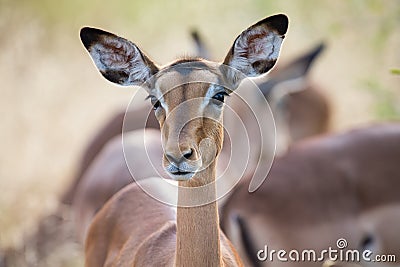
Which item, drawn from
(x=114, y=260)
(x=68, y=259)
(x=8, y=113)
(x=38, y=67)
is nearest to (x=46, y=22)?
(x=38, y=67)

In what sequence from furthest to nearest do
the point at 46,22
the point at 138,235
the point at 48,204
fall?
the point at 46,22 → the point at 48,204 → the point at 138,235

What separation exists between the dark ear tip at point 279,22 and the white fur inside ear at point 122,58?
493 millimetres

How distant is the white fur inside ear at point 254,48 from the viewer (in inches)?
153

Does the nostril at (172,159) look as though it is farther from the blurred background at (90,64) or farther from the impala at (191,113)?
the blurred background at (90,64)

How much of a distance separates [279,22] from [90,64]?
24.3 ft

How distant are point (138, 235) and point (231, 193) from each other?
1649mm

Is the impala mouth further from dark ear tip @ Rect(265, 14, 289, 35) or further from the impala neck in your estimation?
dark ear tip @ Rect(265, 14, 289, 35)

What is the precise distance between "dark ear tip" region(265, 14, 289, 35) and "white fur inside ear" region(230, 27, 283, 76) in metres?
0.03

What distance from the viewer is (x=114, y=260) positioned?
4.47 metres

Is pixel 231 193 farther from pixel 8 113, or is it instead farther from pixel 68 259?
pixel 8 113

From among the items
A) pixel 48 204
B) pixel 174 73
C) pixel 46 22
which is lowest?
pixel 174 73

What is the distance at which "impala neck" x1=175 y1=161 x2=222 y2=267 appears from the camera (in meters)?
3.76

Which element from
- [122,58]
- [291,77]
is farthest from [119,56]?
[291,77]

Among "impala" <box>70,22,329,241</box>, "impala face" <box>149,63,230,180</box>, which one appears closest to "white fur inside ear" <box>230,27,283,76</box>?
"impala face" <box>149,63,230,180</box>
